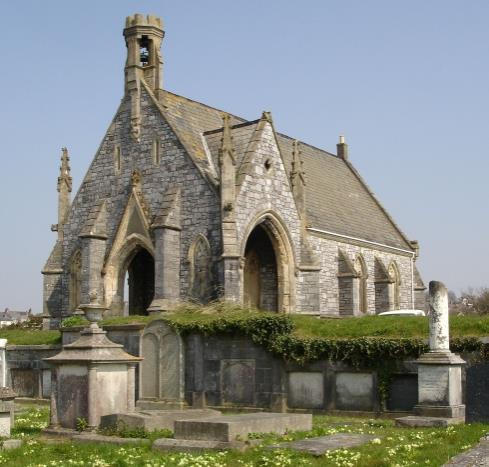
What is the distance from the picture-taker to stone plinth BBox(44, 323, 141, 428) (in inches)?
625

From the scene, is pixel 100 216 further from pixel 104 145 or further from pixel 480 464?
pixel 480 464

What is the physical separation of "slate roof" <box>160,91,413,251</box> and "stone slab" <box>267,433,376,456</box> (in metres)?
17.0

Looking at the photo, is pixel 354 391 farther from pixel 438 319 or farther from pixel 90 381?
pixel 90 381

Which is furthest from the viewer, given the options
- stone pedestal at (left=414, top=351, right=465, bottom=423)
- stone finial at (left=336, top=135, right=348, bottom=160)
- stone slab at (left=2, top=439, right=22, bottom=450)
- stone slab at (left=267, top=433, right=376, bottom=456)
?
stone finial at (left=336, top=135, right=348, bottom=160)

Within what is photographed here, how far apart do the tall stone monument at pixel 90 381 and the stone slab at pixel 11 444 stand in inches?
70.6

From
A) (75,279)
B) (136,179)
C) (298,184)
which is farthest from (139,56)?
(75,279)

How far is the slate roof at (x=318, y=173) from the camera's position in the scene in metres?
31.0

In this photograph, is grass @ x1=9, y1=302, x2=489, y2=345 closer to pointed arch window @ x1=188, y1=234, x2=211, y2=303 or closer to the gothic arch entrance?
pointed arch window @ x1=188, y1=234, x2=211, y2=303

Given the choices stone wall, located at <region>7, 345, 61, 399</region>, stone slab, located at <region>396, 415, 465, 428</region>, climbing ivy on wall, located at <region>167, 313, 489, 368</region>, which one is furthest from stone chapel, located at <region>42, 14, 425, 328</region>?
A: stone slab, located at <region>396, 415, 465, 428</region>

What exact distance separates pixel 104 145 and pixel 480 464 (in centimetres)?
2481

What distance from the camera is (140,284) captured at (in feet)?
112

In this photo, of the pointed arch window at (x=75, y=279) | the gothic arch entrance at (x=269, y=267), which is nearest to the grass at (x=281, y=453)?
the gothic arch entrance at (x=269, y=267)

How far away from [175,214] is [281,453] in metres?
17.7

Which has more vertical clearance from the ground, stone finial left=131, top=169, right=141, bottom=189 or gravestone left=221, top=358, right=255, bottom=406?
stone finial left=131, top=169, right=141, bottom=189
